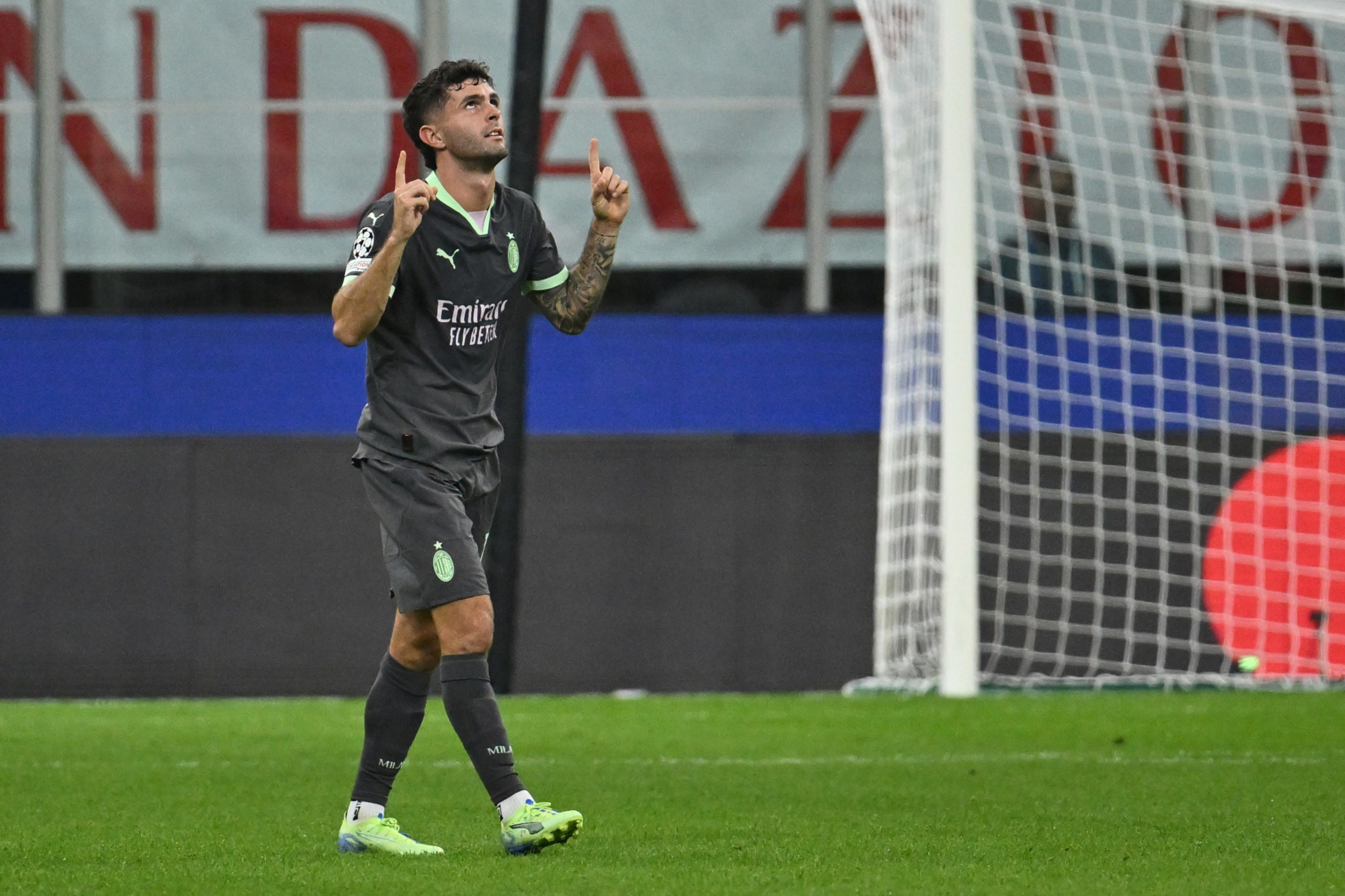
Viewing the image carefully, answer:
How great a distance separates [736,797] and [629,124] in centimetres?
706

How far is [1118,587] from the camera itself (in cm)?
1004

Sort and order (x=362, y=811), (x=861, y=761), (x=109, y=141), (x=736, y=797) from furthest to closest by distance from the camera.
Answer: (x=109, y=141) → (x=861, y=761) → (x=736, y=797) → (x=362, y=811)

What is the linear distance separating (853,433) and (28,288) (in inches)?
195

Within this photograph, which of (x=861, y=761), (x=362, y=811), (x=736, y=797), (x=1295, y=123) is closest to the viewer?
(x=362, y=811)

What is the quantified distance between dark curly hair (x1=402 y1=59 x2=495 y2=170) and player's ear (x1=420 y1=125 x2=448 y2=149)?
0.01 meters

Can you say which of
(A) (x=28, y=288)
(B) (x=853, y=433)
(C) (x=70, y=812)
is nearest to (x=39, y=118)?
(A) (x=28, y=288)

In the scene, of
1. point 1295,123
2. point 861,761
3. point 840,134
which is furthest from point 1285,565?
point 861,761

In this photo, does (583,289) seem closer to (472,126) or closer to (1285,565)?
(472,126)

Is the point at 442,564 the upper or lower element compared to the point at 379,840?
upper

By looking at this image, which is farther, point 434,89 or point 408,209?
point 434,89

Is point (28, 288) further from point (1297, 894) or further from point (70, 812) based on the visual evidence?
point (1297, 894)

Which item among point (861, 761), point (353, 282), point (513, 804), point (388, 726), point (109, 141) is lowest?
point (861, 761)

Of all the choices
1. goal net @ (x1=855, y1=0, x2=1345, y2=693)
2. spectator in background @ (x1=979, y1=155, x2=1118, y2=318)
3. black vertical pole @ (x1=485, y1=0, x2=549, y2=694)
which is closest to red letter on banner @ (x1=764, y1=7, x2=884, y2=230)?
goal net @ (x1=855, y1=0, x2=1345, y2=693)

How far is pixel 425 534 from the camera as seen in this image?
404 centimetres
